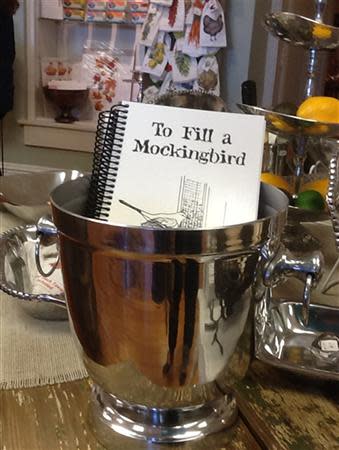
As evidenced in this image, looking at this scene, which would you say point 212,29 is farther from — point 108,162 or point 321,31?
point 108,162

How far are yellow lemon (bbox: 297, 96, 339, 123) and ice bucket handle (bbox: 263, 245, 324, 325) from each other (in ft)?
1.01

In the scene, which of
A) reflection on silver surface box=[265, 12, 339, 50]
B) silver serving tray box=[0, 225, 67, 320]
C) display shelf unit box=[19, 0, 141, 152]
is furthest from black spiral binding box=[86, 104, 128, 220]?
display shelf unit box=[19, 0, 141, 152]

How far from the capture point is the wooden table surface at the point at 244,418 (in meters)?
0.52

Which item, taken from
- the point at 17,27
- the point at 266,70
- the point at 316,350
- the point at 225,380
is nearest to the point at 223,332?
the point at 225,380

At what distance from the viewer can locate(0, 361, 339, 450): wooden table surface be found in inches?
20.5

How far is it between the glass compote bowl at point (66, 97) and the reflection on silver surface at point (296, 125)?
2.77 metres

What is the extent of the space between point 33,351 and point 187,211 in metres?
0.27

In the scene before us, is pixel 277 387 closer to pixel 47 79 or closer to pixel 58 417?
pixel 58 417

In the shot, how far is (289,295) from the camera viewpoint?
70 cm

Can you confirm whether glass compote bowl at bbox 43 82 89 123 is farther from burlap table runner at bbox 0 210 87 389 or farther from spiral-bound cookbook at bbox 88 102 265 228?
spiral-bound cookbook at bbox 88 102 265 228

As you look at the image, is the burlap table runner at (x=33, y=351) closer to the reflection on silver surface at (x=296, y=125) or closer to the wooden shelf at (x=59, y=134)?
the reflection on silver surface at (x=296, y=125)

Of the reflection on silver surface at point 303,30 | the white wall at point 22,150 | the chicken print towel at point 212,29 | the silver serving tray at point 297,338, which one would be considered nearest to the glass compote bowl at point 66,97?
the white wall at point 22,150

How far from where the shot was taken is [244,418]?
563mm

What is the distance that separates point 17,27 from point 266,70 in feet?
4.59
